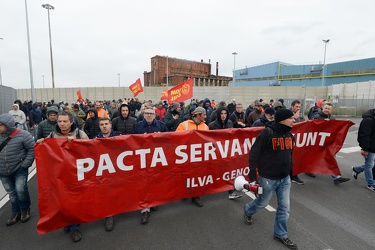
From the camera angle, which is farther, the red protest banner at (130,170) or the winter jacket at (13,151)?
the winter jacket at (13,151)

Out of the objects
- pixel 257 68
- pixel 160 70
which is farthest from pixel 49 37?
pixel 257 68

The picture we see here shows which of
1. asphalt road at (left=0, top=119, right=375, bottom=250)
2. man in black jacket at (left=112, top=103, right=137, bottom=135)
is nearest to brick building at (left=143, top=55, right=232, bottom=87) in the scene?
man in black jacket at (left=112, top=103, right=137, bottom=135)

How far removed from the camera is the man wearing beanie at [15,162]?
331 centimetres

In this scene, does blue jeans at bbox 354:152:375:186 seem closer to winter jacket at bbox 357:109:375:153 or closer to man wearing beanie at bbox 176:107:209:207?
winter jacket at bbox 357:109:375:153

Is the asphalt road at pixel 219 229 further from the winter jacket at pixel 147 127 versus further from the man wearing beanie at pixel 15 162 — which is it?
the winter jacket at pixel 147 127

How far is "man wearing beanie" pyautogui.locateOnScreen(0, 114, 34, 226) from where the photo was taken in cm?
331

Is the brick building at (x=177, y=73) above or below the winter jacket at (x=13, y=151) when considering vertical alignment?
above

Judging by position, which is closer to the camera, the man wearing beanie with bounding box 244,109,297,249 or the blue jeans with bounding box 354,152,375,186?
the man wearing beanie with bounding box 244,109,297,249

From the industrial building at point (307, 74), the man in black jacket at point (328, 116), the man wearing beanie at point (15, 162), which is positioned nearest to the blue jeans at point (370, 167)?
the man in black jacket at point (328, 116)

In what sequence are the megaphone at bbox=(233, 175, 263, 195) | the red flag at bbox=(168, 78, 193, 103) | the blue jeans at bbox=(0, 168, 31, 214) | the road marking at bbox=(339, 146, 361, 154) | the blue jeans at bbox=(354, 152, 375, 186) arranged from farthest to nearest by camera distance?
the red flag at bbox=(168, 78, 193, 103) < the road marking at bbox=(339, 146, 361, 154) < the blue jeans at bbox=(354, 152, 375, 186) < the blue jeans at bbox=(0, 168, 31, 214) < the megaphone at bbox=(233, 175, 263, 195)

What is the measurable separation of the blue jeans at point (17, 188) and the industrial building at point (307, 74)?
42303mm

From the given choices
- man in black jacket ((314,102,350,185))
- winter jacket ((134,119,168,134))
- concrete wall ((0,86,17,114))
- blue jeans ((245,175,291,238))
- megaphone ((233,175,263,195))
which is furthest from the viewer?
concrete wall ((0,86,17,114))

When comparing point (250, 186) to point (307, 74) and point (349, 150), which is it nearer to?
point (349, 150)

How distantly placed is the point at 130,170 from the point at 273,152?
2.15 m
